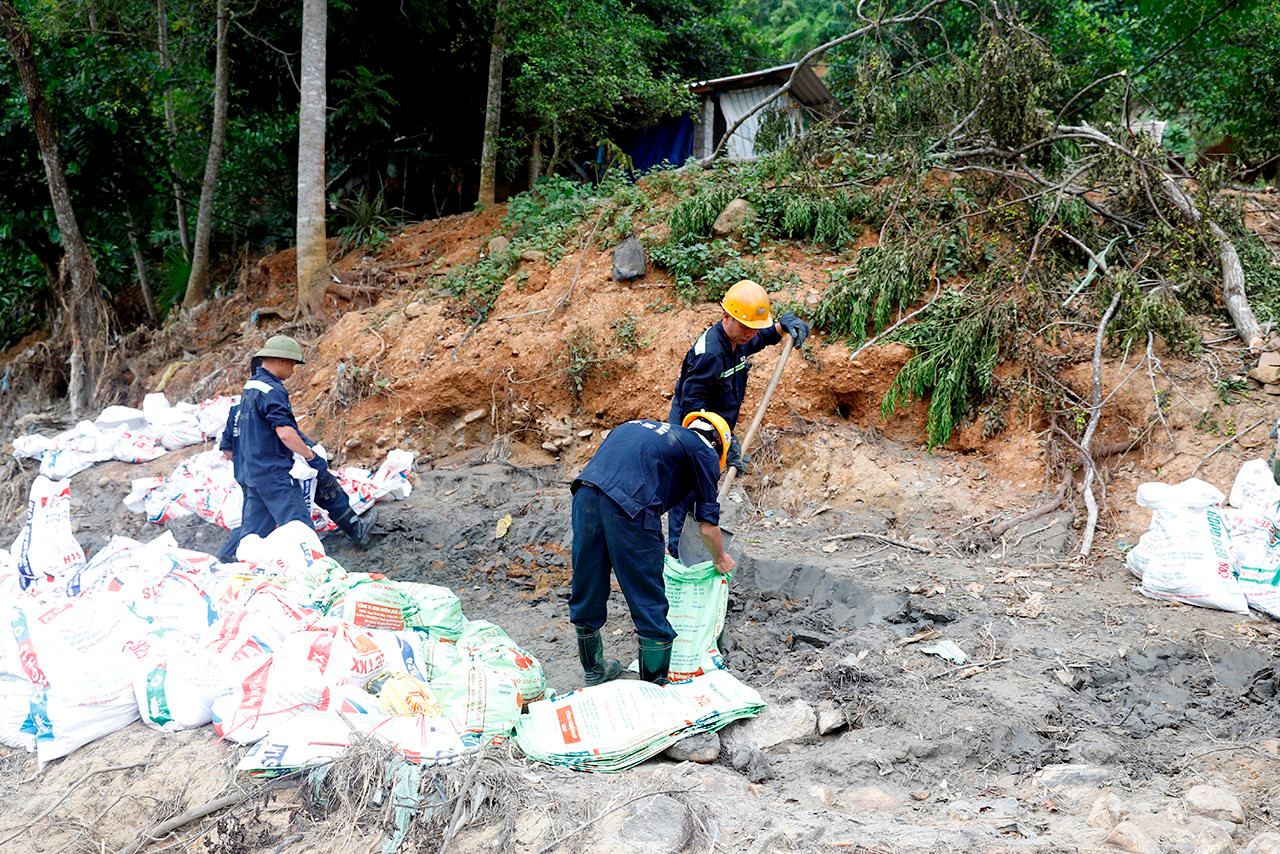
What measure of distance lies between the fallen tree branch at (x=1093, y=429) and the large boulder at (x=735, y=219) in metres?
2.71

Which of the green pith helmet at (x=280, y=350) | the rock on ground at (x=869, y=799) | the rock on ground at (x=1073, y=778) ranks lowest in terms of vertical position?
the rock on ground at (x=869, y=799)

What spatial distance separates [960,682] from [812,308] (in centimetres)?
343

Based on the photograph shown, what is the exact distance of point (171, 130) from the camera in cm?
1142

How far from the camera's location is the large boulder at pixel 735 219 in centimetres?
722

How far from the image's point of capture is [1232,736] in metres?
3.31

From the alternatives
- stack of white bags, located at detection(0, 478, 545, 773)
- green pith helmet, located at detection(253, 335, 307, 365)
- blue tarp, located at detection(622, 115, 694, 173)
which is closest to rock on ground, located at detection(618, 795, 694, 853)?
stack of white bags, located at detection(0, 478, 545, 773)

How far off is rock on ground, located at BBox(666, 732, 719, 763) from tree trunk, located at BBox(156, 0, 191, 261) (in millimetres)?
9996

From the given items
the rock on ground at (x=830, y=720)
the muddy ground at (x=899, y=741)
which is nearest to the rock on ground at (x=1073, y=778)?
the muddy ground at (x=899, y=741)

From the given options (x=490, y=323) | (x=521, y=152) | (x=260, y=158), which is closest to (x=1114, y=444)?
(x=490, y=323)

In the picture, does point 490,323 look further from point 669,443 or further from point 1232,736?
point 1232,736

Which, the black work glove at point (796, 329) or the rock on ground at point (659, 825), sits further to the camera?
the black work glove at point (796, 329)

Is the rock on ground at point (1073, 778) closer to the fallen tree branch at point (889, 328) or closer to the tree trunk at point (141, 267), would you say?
the fallen tree branch at point (889, 328)

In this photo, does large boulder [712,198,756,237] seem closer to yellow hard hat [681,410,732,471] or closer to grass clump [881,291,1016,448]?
grass clump [881,291,1016,448]

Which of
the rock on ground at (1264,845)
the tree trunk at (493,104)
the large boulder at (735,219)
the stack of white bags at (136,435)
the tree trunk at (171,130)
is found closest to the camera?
the rock on ground at (1264,845)
